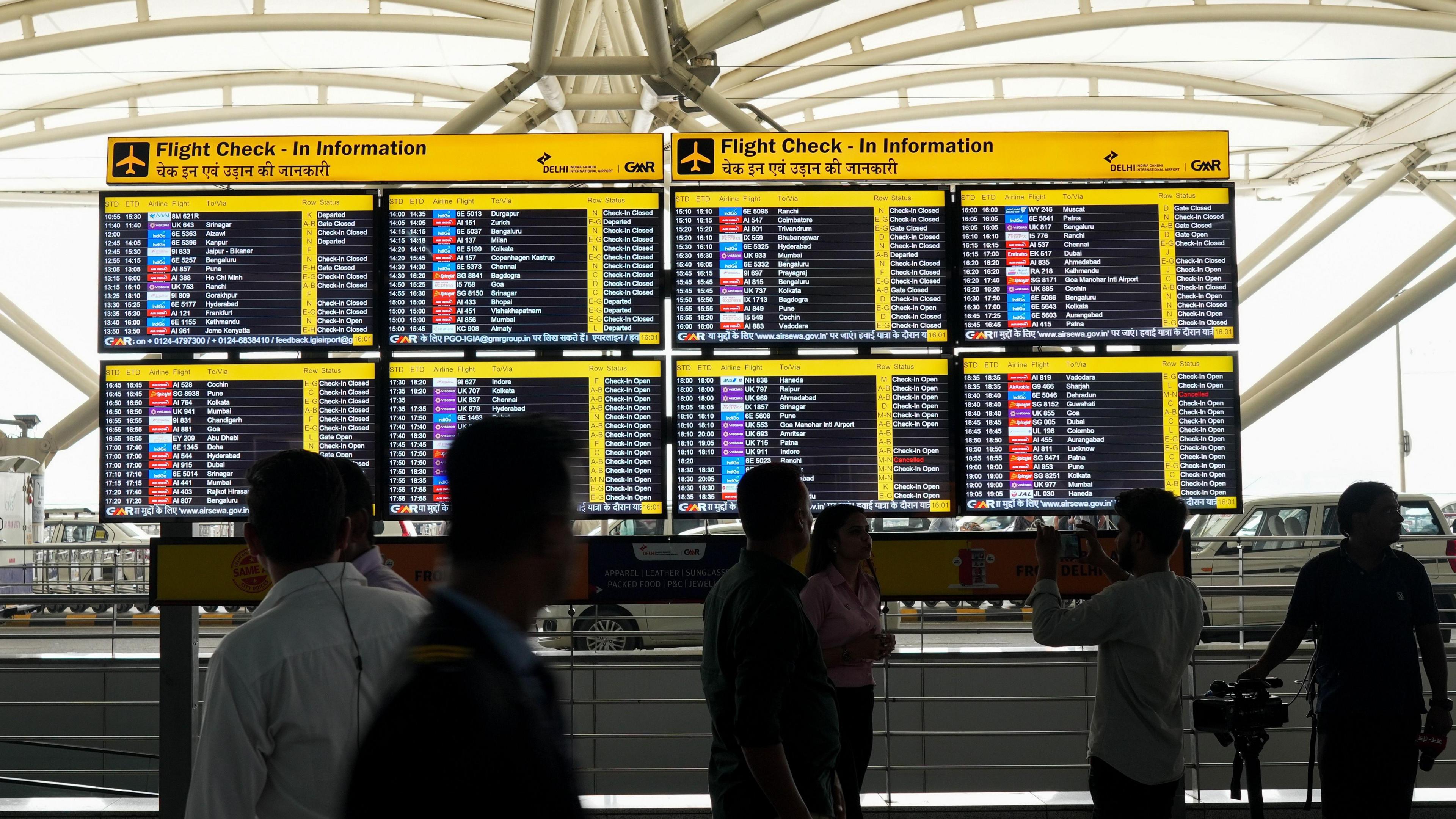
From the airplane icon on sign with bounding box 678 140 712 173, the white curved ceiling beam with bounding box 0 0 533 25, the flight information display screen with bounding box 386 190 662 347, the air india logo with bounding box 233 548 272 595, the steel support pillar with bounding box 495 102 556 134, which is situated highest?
the white curved ceiling beam with bounding box 0 0 533 25

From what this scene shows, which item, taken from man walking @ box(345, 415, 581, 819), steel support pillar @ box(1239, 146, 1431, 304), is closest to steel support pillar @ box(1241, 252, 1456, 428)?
steel support pillar @ box(1239, 146, 1431, 304)

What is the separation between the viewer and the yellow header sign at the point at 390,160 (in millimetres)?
5930

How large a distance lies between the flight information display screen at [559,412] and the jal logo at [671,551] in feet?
0.74

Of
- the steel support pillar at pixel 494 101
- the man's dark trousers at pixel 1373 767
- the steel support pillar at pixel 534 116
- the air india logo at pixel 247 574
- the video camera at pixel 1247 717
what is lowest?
the man's dark trousers at pixel 1373 767

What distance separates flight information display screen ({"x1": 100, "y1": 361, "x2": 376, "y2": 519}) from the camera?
577cm

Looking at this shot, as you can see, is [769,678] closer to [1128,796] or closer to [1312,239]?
[1128,796]

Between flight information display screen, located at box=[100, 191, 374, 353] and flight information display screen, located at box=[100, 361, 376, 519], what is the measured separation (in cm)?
21

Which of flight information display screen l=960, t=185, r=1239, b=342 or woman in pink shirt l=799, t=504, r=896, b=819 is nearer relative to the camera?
woman in pink shirt l=799, t=504, r=896, b=819

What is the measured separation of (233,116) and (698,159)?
14691 mm

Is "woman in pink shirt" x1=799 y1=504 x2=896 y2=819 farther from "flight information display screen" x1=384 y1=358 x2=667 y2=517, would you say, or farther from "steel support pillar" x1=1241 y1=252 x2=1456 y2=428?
"steel support pillar" x1=1241 y1=252 x2=1456 y2=428

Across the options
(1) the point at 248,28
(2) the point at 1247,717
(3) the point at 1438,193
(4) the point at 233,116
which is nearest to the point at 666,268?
(2) the point at 1247,717

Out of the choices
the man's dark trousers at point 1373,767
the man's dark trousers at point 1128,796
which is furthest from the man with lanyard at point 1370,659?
the man's dark trousers at point 1128,796

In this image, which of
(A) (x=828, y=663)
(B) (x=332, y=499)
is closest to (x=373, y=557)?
(B) (x=332, y=499)

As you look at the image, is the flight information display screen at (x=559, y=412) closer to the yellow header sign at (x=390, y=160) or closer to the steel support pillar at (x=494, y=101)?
the yellow header sign at (x=390, y=160)
